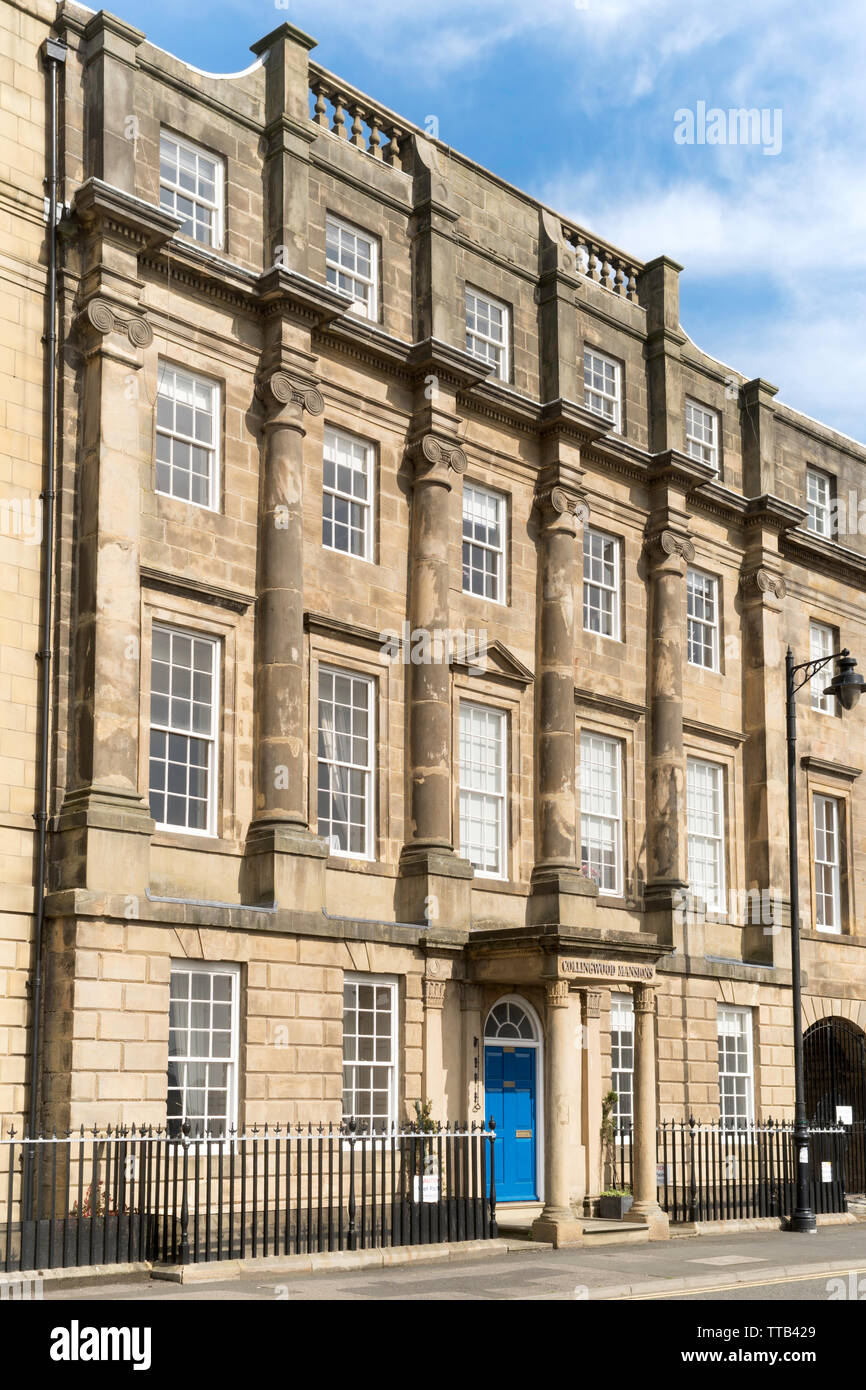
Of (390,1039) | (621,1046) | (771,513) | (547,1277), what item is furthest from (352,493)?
(547,1277)

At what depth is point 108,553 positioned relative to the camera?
20797 mm

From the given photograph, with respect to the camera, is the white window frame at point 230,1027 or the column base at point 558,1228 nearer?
the white window frame at point 230,1027

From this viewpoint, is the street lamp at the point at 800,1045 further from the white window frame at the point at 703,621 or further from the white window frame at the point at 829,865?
the white window frame at the point at 829,865

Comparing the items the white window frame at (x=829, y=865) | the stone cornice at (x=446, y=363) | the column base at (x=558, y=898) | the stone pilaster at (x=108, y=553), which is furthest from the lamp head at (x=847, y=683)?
the stone pilaster at (x=108, y=553)

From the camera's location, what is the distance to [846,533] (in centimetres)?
3541

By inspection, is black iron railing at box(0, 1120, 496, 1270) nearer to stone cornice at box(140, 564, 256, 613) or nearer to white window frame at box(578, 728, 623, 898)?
white window frame at box(578, 728, 623, 898)

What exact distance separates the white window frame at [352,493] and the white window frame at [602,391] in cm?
545

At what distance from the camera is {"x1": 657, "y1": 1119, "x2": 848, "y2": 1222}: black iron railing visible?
83.6 feet

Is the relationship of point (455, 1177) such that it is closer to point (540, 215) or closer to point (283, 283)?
point (283, 283)

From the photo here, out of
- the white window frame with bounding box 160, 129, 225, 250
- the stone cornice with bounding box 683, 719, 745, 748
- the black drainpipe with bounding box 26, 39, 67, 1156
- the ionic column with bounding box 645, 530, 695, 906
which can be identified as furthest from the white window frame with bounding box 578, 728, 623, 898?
Result: the black drainpipe with bounding box 26, 39, 67, 1156

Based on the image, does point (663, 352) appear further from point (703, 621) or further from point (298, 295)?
point (298, 295)

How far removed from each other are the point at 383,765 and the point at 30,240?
29.2 ft

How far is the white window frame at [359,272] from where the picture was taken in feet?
82.8

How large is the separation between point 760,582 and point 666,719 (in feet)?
14.7
